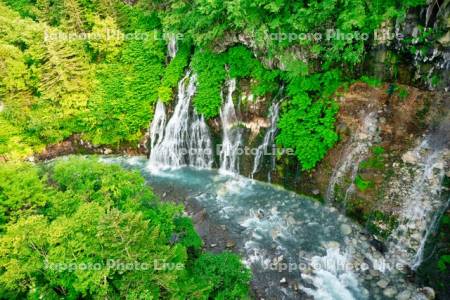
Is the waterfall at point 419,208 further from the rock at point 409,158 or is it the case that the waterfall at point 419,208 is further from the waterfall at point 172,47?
the waterfall at point 172,47

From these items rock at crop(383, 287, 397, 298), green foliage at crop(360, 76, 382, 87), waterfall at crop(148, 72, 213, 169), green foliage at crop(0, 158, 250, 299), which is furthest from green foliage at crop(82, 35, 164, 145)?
rock at crop(383, 287, 397, 298)

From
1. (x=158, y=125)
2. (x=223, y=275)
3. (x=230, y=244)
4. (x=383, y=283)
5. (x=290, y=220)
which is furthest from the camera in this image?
(x=158, y=125)

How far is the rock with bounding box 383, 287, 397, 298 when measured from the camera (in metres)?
9.90

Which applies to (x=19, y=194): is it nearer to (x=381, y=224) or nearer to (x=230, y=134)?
(x=230, y=134)

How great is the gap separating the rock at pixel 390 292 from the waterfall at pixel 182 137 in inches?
367

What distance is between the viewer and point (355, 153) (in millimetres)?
12484

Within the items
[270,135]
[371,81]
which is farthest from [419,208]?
[270,135]

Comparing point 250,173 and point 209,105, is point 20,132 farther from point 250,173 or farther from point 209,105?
point 250,173

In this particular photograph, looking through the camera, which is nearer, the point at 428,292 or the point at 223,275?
the point at 223,275

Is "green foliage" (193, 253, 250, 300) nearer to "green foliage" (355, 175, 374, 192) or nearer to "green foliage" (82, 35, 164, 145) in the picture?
"green foliage" (355, 175, 374, 192)

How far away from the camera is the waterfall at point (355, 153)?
40.5 feet

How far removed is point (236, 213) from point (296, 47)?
7.06 m

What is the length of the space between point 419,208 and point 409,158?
181 cm

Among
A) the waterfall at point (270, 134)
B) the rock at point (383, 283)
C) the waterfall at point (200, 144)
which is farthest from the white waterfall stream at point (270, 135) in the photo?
the rock at point (383, 283)
